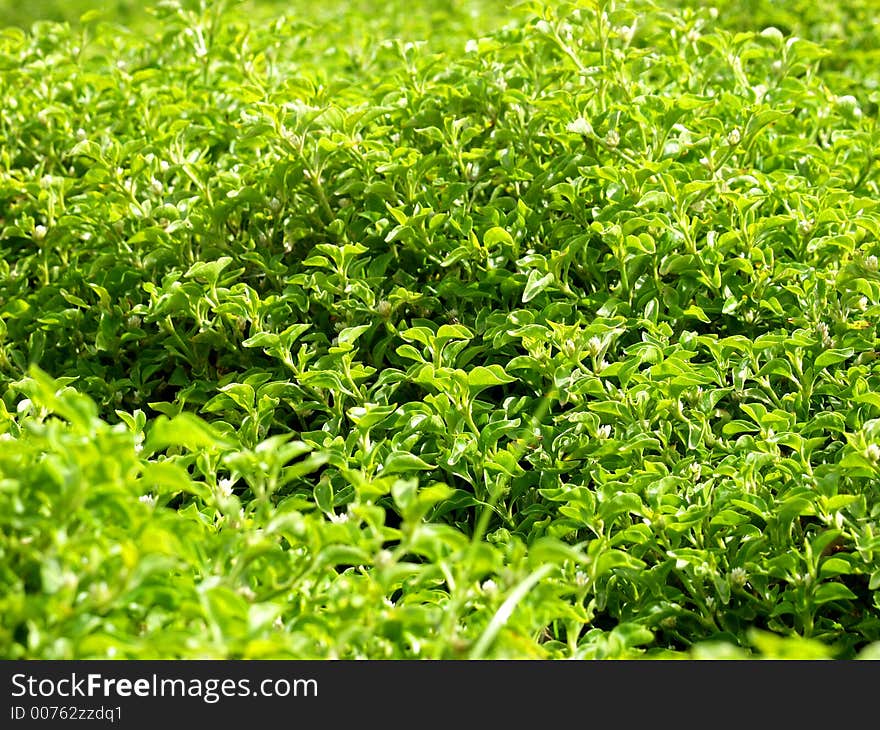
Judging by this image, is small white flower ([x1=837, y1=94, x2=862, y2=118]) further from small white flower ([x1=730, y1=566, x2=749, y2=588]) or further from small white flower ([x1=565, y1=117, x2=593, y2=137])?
small white flower ([x1=730, y1=566, x2=749, y2=588])

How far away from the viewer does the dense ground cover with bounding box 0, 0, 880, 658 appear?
167 centimetres

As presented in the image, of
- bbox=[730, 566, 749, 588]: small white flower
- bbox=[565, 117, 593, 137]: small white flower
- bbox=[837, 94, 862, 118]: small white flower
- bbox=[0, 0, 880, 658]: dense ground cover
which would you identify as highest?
bbox=[837, 94, 862, 118]: small white flower

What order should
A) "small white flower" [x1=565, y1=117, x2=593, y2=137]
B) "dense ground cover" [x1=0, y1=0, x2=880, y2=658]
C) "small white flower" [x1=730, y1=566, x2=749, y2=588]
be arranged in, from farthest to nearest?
1. "small white flower" [x1=565, y1=117, x2=593, y2=137]
2. "small white flower" [x1=730, y1=566, x2=749, y2=588]
3. "dense ground cover" [x1=0, y1=0, x2=880, y2=658]

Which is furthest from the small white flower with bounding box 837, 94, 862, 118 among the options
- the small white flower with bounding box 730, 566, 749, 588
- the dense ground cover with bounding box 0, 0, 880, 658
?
the small white flower with bounding box 730, 566, 749, 588

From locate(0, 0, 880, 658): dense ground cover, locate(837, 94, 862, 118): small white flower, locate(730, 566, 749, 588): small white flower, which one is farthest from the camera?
locate(837, 94, 862, 118): small white flower

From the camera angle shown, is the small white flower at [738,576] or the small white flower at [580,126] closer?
the small white flower at [738,576]

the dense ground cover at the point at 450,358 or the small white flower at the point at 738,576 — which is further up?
Answer: the dense ground cover at the point at 450,358

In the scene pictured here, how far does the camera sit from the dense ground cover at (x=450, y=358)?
5.47 feet

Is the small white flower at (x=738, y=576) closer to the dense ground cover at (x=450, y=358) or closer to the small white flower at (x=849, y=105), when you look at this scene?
the dense ground cover at (x=450, y=358)


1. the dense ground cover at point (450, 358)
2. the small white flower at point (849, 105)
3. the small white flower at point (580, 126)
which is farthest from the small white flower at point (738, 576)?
the small white flower at point (849, 105)

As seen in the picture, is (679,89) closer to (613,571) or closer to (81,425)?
(613,571)

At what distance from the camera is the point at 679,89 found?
10.8 ft

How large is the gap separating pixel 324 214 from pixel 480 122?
1.71ft
